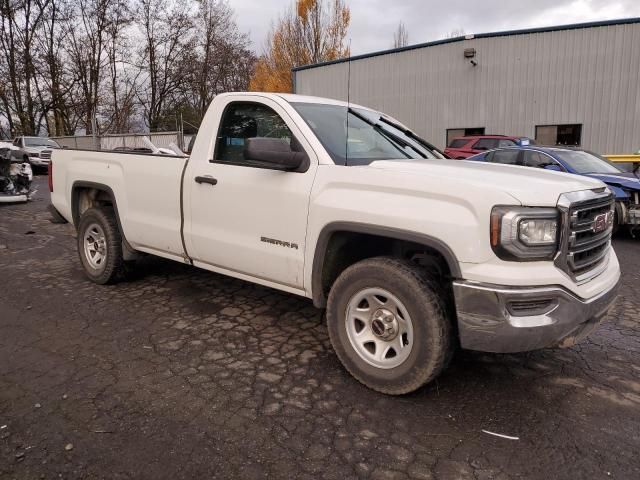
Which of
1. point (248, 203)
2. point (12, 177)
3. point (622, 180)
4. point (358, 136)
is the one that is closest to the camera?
point (248, 203)

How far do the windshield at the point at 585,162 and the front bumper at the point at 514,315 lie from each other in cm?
715

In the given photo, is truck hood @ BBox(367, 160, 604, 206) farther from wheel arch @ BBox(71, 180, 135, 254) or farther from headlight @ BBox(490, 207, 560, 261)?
wheel arch @ BBox(71, 180, 135, 254)

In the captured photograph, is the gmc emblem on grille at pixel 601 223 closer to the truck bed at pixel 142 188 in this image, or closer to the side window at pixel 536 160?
the truck bed at pixel 142 188

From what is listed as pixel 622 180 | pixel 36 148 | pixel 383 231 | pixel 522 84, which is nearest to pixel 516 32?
pixel 522 84

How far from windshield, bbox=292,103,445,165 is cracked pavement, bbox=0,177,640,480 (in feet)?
4.88

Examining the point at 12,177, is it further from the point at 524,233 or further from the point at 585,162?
the point at 524,233

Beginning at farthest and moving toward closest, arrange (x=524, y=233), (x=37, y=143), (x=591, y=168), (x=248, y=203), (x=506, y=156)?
(x=37, y=143)
(x=506, y=156)
(x=591, y=168)
(x=248, y=203)
(x=524, y=233)

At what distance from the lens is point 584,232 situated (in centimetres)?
285

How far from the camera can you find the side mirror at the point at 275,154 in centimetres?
325

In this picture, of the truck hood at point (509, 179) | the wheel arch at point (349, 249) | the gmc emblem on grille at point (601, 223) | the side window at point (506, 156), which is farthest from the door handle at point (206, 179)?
the side window at point (506, 156)

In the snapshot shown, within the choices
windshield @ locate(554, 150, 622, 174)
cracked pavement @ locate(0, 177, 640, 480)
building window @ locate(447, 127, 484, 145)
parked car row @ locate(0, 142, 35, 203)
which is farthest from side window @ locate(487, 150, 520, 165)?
parked car row @ locate(0, 142, 35, 203)

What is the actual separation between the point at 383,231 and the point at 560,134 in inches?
717

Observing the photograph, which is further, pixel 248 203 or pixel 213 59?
pixel 213 59

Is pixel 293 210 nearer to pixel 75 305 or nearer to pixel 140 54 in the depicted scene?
pixel 75 305
